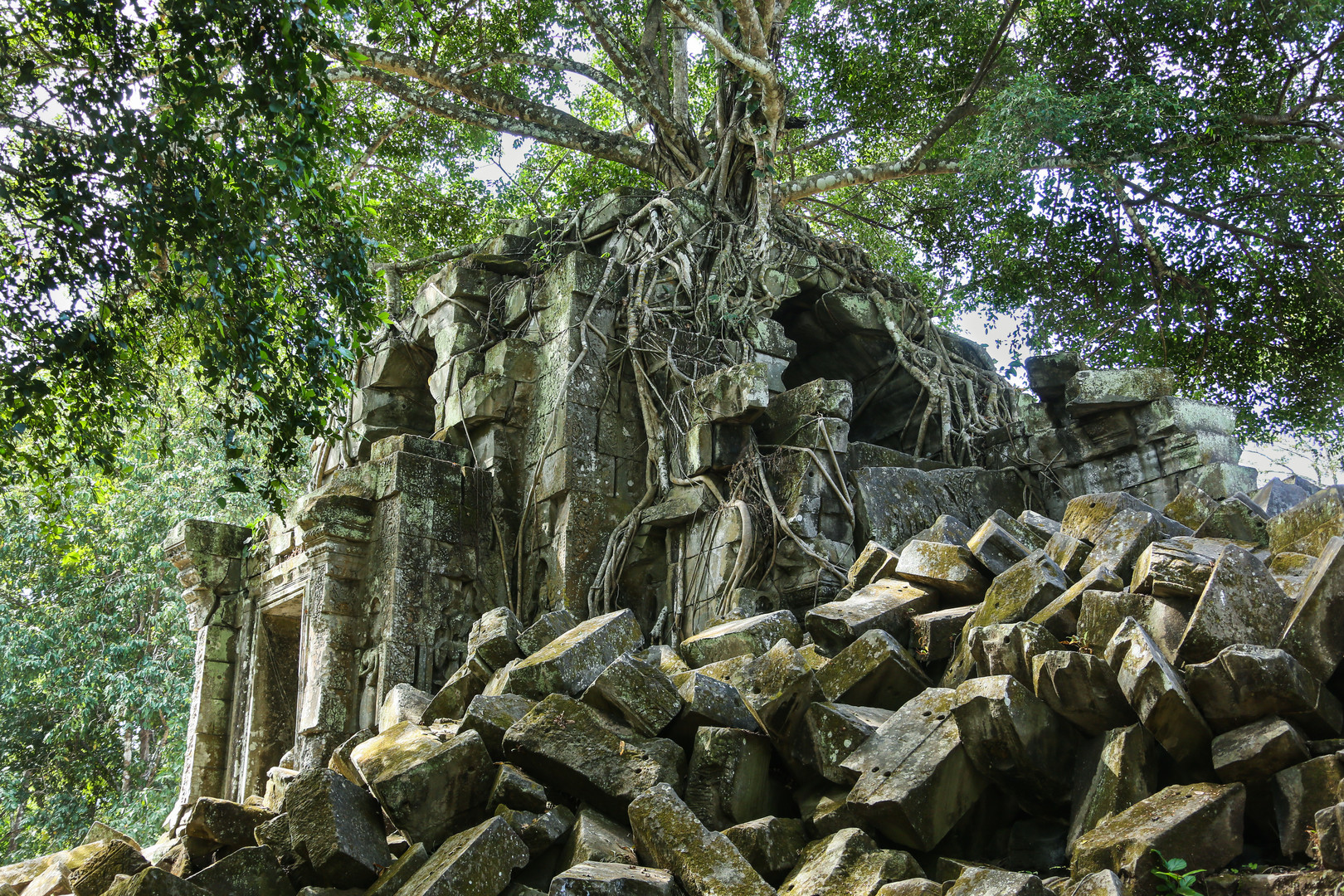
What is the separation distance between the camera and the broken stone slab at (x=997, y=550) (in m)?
4.86

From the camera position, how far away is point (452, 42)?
37.8 ft

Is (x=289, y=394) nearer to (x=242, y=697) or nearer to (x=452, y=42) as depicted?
(x=242, y=697)

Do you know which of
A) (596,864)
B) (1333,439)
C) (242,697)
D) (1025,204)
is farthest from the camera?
(1333,439)

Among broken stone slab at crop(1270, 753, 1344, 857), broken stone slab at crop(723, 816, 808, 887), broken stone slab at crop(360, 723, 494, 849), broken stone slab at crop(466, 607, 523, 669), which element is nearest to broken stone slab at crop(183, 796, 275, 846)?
broken stone slab at crop(360, 723, 494, 849)

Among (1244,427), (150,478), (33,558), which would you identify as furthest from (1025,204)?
(33,558)

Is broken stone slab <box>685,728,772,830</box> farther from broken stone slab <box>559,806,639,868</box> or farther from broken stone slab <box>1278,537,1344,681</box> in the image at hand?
broken stone slab <box>1278,537,1344,681</box>

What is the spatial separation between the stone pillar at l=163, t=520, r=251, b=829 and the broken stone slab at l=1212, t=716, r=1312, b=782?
7.54 meters

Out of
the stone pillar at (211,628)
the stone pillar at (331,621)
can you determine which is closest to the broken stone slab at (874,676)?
the stone pillar at (331,621)

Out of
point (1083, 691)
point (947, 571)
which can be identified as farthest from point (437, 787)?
point (947, 571)

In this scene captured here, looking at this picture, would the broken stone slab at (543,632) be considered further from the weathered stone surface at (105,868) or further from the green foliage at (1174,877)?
the green foliage at (1174,877)

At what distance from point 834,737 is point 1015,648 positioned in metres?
0.71

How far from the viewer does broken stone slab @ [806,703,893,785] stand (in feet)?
12.6

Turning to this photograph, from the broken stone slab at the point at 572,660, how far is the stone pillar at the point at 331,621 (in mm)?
3052

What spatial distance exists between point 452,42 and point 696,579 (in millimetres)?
7355
